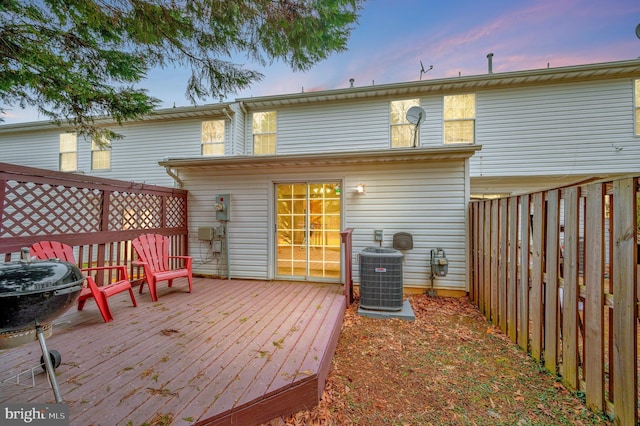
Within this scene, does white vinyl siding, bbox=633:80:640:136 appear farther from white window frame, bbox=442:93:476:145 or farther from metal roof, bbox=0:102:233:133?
metal roof, bbox=0:102:233:133

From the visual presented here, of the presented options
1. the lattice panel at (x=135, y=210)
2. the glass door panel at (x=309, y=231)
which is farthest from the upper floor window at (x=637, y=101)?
the lattice panel at (x=135, y=210)

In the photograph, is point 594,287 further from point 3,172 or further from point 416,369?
point 3,172

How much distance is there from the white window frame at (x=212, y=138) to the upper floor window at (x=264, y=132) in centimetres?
102

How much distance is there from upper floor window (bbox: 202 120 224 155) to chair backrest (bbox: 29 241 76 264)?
17.7ft

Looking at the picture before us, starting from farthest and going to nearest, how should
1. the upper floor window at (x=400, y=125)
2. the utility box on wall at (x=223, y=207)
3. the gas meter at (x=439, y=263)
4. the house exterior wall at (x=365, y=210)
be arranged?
the upper floor window at (x=400, y=125) → the utility box on wall at (x=223, y=207) → the house exterior wall at (x=365, y=210) → the gas meter at (x=439, y=263)

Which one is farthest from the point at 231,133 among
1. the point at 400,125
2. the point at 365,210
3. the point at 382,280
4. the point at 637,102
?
the point at 637,102

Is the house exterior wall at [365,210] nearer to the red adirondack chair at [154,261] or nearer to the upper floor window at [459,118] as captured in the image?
the red adirondack chair at [154,261]

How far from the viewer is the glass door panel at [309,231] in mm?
5059

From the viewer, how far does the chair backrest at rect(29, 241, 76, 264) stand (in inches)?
112

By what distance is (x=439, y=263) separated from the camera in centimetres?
445

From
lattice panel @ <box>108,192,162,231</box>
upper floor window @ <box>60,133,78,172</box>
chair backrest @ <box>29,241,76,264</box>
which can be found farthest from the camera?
upper floor window @ <box>60,133,78,172</box>

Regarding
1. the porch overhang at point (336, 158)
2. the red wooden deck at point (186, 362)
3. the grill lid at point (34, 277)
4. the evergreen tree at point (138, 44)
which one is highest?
the evergreen tree at point (138, 44)

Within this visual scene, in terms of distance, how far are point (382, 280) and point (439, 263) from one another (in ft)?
4.42

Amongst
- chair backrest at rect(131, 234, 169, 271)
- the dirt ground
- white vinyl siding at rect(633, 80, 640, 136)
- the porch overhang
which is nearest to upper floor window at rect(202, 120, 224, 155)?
the porch overhang
